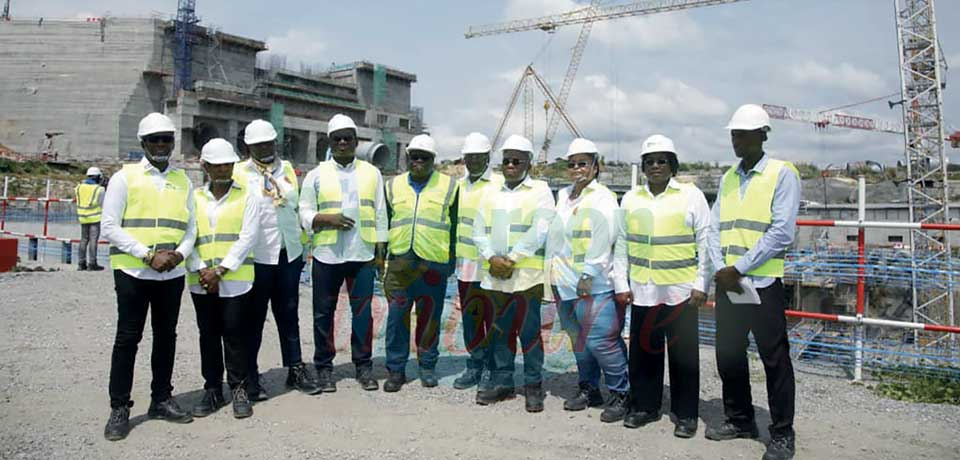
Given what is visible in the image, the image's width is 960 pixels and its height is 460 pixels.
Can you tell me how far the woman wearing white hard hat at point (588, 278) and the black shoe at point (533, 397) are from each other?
0.21 metres

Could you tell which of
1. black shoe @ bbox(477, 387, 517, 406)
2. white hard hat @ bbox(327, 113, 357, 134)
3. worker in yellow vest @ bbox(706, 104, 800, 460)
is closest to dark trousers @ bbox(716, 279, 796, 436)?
worker in yellow vest @ bbox(706, 104, 800, 460)

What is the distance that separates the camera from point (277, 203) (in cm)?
521

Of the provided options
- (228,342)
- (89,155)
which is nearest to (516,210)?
(228,342)

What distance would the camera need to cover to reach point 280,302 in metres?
5.44

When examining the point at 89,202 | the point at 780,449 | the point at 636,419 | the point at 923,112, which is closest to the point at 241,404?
the point at 636,419

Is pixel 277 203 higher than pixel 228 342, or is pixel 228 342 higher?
pixel 277 203

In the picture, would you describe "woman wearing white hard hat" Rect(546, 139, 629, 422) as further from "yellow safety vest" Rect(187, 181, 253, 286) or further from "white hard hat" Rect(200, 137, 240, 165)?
"white hard hat" Rect(200, 137, 240, 165)

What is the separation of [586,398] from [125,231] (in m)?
3.47

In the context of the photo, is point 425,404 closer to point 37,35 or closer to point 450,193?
point 450,193

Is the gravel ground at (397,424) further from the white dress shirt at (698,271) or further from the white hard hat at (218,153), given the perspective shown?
the white hard hat at (218,153)

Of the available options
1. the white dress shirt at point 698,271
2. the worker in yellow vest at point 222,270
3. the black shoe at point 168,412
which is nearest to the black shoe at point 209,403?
the worker in yellow vest at point 222,270

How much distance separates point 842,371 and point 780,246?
116 inches

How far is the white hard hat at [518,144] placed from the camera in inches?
201

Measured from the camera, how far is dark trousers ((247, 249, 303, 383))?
16.9 feet
